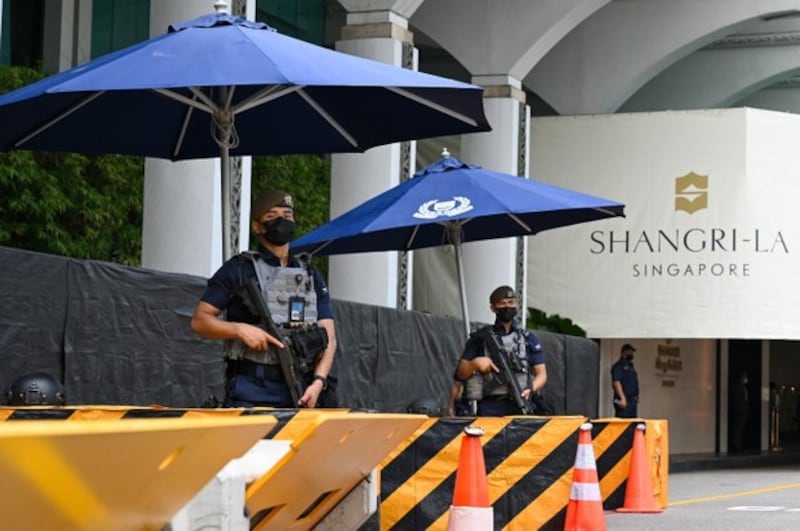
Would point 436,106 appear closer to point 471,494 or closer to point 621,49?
point 471,494

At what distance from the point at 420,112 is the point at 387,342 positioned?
7.24 meters

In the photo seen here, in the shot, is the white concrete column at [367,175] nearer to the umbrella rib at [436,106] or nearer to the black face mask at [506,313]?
the black face mask at [506,313]

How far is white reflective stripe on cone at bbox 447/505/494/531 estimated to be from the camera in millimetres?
8242

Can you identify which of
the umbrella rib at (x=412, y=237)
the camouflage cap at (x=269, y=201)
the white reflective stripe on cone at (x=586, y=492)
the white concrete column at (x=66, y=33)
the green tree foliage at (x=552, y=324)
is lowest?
the white reflective stripe on cone at (x=586, y=492)

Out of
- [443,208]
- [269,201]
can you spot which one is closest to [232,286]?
[269,201]

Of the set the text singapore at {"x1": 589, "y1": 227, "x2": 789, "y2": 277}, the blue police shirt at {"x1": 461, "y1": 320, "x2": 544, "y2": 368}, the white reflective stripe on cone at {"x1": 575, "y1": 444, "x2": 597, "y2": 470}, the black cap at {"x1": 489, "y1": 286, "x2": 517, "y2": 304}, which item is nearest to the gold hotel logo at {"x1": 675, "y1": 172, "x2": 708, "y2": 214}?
the text singapore at {"x1": 589, "y1": 227, "x2": 789, "y2": 277}

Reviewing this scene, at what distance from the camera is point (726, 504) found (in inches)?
659

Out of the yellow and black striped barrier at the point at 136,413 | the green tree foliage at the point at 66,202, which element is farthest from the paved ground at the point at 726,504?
the yellow and black striped barrier at the point at 136,413

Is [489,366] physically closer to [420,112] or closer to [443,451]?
[443,451]

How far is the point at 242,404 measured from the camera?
8.20 m

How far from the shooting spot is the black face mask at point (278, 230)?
8.34 meters

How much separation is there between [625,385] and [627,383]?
0.22 feet

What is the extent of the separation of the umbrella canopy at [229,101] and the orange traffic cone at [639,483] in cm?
463

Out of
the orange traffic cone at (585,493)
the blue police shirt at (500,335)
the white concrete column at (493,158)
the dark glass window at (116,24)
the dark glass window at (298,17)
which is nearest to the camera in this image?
the orange traffic cone at (585,493)
